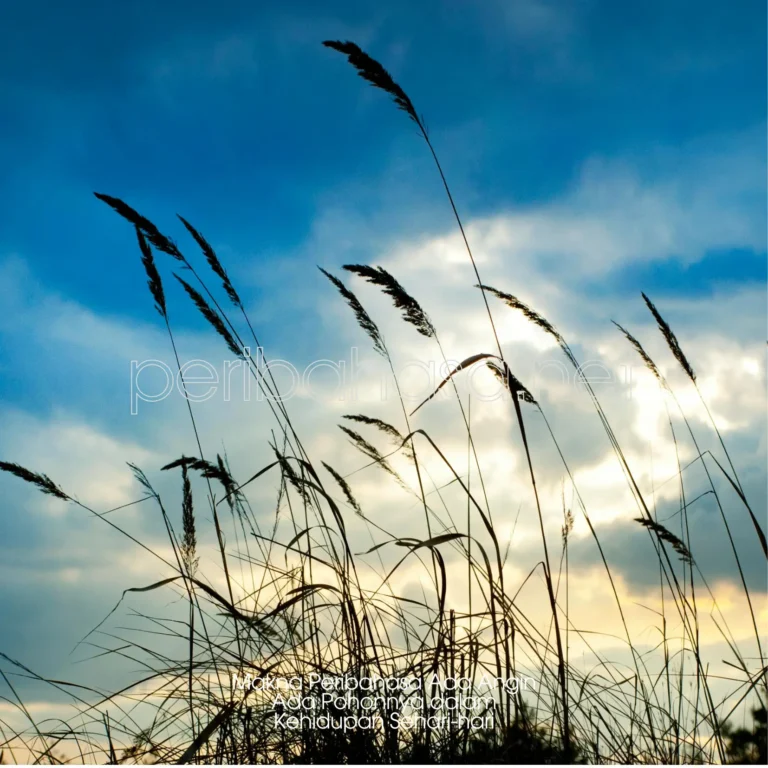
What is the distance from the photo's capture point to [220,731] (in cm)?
226

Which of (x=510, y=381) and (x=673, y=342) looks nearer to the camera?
(x=510, y=381)

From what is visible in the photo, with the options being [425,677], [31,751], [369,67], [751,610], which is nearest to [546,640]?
[425,677]

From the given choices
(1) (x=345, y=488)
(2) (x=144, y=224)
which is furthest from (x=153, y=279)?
(1) (x=345, y=488)

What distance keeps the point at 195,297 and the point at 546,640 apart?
6.02ft

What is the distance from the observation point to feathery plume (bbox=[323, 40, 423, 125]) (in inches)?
107

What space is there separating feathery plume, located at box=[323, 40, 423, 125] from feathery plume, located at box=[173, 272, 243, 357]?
1.07m

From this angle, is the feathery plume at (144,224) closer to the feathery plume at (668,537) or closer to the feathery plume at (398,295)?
the feathery plume at (398,295)

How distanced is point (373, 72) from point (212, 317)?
Answer: 1131 mm

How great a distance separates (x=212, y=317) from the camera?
2.83 meters

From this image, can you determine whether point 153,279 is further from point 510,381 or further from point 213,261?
point 510,381

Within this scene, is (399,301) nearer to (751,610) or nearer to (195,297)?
(195,297)

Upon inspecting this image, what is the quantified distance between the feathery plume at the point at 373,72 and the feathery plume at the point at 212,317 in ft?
3.50

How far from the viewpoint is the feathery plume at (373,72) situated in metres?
2.71

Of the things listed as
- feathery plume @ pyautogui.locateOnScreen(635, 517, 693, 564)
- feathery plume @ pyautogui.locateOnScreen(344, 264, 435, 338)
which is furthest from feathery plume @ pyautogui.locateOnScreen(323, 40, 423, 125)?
feathery plume @ pyautogui.locateOnScreen(635, 517, 693, 564)
